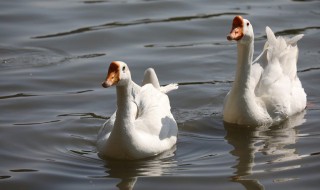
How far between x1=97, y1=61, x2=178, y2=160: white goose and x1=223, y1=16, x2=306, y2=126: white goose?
2.97 feet

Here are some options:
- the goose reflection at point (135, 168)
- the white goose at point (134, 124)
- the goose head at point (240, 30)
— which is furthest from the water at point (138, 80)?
the goose head at point (240, 30)

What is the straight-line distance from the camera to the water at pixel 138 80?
8.29 metres

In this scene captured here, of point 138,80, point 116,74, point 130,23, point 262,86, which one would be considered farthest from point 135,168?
point 130,23

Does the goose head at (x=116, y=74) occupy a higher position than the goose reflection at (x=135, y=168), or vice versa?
the goose head at (x=116, y=74)

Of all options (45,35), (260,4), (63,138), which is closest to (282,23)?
(260,4)

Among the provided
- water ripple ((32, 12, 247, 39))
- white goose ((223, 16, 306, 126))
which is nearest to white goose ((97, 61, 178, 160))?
white goose ((223, 16, 306, 126))

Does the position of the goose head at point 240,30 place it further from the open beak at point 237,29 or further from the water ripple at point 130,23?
the water ripple at point 130,23

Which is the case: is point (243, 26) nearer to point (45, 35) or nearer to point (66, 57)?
point (66, 57)

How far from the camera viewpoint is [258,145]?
9281mm

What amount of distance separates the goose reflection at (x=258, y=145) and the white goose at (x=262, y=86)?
9 cm

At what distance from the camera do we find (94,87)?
11.4 metres

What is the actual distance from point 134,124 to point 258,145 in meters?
1.44

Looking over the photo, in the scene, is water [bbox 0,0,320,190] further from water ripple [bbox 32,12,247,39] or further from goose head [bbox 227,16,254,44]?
goose head [bbox 227,16,254,44]

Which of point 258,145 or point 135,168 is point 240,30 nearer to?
point 258,145
